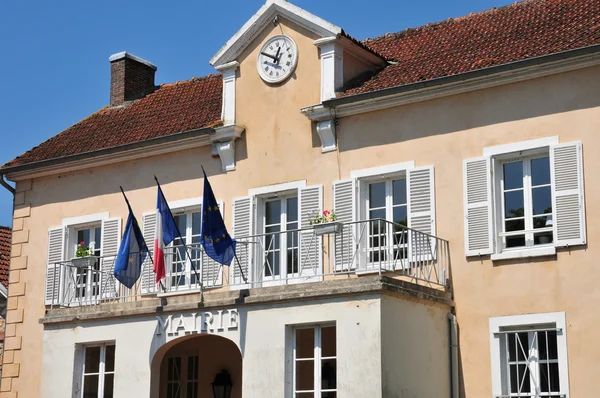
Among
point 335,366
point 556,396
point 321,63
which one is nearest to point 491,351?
point 556,396

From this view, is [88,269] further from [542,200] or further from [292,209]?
[542,200]

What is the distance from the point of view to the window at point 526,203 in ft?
58.1

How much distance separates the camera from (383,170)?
1931 centimetres

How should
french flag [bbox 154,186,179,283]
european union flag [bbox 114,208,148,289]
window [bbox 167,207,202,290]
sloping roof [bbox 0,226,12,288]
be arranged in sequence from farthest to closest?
sloping roof [bbox 0,226,12,288] → window [bbox 167,207,202,290] → european union flag [bbox 114,208,148,289] → french flag [bbox 154,186,179,283]

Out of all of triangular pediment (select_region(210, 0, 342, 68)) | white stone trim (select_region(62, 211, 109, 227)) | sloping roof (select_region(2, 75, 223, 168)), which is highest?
triangular pediment (select_region(210, 0, 342, 68))

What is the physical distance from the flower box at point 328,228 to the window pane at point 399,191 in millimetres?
1688

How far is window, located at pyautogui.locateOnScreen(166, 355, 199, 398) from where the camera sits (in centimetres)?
2166

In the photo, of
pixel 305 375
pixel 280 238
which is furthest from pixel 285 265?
pixel 305 375

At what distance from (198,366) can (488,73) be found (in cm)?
778

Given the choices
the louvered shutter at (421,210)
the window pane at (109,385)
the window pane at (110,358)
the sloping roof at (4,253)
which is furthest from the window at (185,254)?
the sloping roof at (4,253)

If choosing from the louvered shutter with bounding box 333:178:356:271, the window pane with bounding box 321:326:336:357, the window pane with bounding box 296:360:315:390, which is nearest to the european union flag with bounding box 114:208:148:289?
the louvered shutter with bounding box 333:178:356:271

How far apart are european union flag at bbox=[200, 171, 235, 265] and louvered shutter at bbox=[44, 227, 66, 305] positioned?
4816mm

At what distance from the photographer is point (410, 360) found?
17.2 metres

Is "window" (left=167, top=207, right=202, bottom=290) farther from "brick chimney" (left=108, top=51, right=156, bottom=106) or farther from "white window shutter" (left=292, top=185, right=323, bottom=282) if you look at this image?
"brick chimney" (left=108, top=51, right=156, bottom=106)
